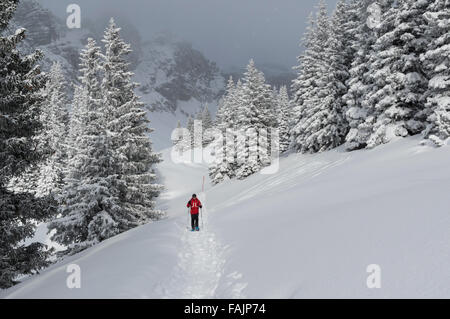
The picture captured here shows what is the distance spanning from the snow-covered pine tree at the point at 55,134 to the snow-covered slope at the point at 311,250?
3199 centimetres

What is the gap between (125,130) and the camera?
2069cm

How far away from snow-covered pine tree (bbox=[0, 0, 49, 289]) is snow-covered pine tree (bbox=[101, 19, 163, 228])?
7.18m

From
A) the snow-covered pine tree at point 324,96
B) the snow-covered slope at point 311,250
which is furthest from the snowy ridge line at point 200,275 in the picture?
the snow-covered pine tree at point 324,96

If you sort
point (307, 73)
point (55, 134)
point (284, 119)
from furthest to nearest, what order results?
point (284, 119) < point (55, 134) < point (307, 73)

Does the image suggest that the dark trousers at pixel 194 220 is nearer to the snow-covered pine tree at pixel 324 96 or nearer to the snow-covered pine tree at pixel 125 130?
the snow-covered pine tree at pixel 125 130

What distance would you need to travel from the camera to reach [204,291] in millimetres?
7973

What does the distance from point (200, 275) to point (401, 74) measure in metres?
18.0

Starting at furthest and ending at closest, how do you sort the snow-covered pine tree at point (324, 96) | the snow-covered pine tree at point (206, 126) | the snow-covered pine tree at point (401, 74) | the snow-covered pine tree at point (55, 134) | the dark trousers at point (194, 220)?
the snow-covered pine tree at point (206, 126)
the snow-covered pine tree at point (55, 134)
the snow-covered pine tree at point (324, 96)
the snow-covered pine tree at point (401, 74)
the dark trousers at point (194, 220)

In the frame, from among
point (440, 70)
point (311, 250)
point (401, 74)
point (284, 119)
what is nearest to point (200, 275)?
point (311, 250)

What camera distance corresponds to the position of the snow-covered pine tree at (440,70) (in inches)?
599

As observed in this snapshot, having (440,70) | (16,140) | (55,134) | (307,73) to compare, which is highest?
(307,73)

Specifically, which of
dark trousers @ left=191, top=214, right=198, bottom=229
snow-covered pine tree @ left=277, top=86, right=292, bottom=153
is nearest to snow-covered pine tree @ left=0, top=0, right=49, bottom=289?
dark trousers @ left=191, top=214, right=198, bottom=229

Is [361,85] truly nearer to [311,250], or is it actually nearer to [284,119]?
[311,250]

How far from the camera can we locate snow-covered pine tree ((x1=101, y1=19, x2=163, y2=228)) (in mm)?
19906
